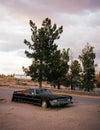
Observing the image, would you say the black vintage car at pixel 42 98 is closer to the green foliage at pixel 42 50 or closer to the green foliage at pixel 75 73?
the green foliage at pixel 42 50

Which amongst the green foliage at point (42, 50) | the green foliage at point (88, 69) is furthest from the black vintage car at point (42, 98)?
the green foliage at point (88, 69)

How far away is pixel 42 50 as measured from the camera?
32812 mm

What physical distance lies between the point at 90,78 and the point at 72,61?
312 inches

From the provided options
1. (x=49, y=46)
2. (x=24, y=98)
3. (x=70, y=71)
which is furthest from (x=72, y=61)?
(x=24, y=98)

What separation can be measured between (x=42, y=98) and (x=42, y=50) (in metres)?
16.6

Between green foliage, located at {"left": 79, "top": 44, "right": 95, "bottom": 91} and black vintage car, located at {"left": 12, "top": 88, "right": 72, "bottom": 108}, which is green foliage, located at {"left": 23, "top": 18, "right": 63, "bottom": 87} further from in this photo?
black vintage car, located at {"left": 12, "top": 88, "right": 72, "bottom": 108}

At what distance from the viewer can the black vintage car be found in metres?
16.2

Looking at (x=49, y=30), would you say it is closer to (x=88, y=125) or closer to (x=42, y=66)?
(x=42, y=66)

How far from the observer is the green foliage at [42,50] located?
108 ft

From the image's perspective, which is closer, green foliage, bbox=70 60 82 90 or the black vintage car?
the black vintage car

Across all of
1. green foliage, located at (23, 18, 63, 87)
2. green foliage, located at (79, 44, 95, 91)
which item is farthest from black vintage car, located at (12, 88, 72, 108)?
green foliage, located at (79, 44, 95, 91)

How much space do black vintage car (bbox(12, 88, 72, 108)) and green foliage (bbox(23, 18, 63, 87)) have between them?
13353mm

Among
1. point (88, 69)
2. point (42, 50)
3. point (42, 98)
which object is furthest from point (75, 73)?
point (42, 98)

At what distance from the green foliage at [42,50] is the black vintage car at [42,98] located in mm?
13353
